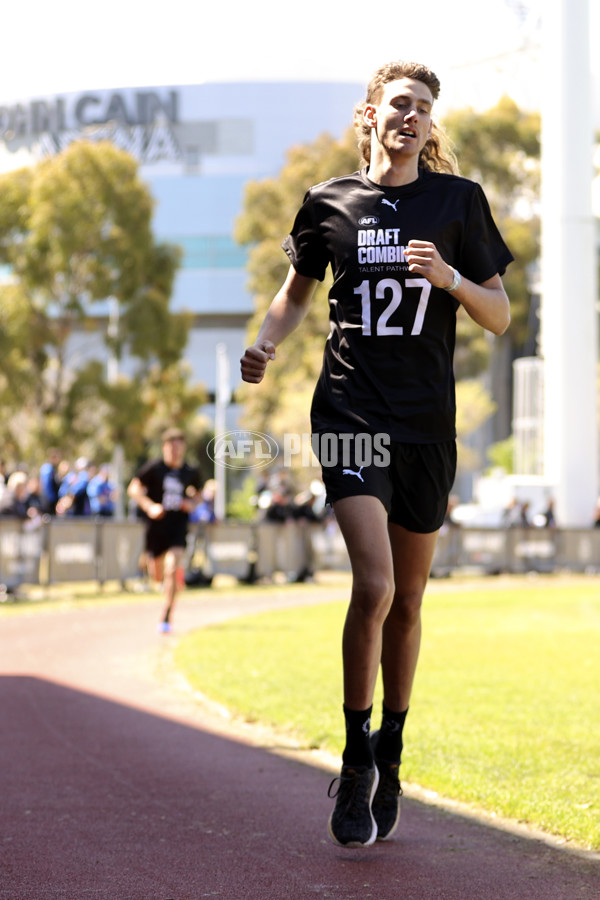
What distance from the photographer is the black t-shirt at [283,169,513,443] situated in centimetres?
468

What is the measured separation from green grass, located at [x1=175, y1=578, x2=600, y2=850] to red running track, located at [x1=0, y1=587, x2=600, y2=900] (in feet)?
0.95

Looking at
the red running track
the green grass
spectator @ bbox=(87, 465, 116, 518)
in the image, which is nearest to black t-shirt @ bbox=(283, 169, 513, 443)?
the red running track

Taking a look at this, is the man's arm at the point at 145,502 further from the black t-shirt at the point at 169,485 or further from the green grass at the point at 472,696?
the green grass at the point at 472,696

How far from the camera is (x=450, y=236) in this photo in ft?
Answer: 15.6

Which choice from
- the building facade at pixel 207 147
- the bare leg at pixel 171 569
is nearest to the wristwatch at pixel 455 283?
the bare leg at pixel 171 569

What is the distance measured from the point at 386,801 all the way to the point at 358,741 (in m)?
0.37

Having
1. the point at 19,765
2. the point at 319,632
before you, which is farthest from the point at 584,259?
the point at 19,765

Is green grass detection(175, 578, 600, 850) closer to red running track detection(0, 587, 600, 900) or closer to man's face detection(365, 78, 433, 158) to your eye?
red running track detection(0, 587, 600, 900)

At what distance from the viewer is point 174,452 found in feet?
45.7

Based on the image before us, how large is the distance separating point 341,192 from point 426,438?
895 millimetres

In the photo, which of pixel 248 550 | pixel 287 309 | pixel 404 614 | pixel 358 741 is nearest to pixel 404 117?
pixel 287 309

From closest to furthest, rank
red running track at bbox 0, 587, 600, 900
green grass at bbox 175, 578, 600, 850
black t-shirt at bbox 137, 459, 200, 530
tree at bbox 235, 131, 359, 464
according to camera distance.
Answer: red running track at bbox 0, 587, 600, 900 → green grass at bbox 175, 578, 600, 850 → black t-shirt at bbox 137, 459, 200, 530 → tree at bbox 235, 131, 359, 464

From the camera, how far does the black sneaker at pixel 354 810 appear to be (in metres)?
4.63

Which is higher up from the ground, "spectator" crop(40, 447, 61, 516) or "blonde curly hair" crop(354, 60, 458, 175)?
"blonde curly hair" crop(354, 60, 458, 175)
